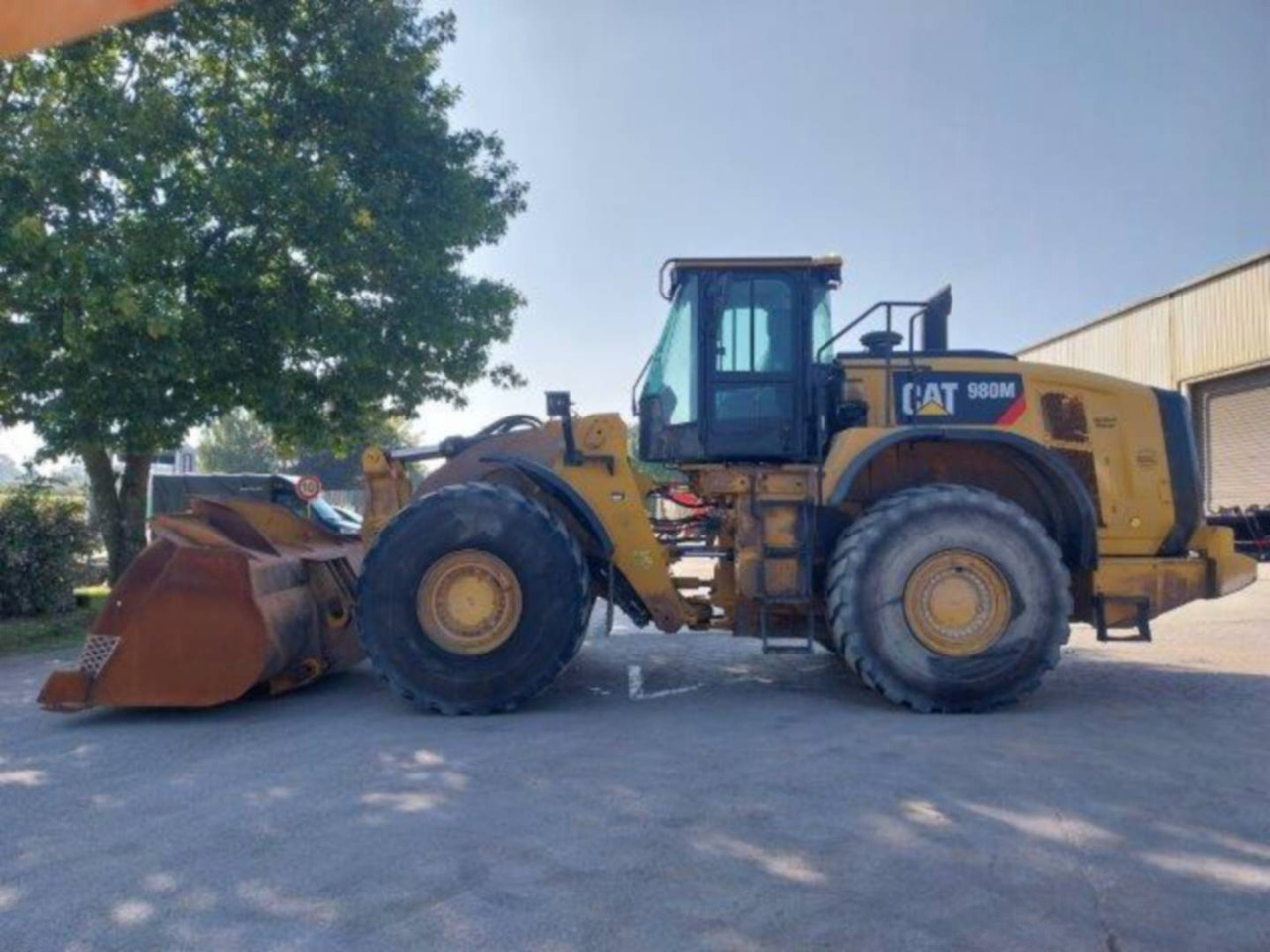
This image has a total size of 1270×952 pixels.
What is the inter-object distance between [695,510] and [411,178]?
6.99 m

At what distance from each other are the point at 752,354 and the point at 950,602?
6.98 feet

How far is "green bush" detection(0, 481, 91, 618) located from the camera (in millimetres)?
12367

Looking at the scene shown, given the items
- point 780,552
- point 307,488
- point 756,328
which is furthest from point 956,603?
point 307,488

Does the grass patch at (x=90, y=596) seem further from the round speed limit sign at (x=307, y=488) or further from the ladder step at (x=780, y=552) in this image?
the ladder step at (x=780, y=552)

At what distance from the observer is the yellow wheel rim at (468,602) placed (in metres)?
6.31

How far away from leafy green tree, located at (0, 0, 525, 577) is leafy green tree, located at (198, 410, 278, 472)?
135 feet

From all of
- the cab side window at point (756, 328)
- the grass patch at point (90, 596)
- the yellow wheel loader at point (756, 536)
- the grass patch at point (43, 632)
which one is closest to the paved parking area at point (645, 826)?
the yellow wheel loader at point (756, 536)

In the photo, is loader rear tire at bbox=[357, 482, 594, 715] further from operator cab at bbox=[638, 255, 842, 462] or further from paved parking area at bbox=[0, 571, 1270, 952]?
operator cab at bbox=[638, 255, 842, 462]

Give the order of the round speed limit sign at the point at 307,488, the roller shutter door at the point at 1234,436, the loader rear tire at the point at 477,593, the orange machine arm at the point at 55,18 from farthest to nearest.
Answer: the roller shutter door at the point at 1234,436
the round speed limit sign at the point at 307,488
the loader rear tire at the point at 477,593
the orange machine arm at the point at 55,18

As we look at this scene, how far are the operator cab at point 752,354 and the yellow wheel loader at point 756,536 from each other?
Answer: 16mm

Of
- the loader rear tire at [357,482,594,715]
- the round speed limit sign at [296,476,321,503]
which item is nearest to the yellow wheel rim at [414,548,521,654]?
the loader rear tire at [357,482,594,715]

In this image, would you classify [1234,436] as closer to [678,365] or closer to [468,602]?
[678,365]

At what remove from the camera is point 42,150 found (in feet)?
31.8

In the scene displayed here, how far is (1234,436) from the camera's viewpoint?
22344 millimetres
